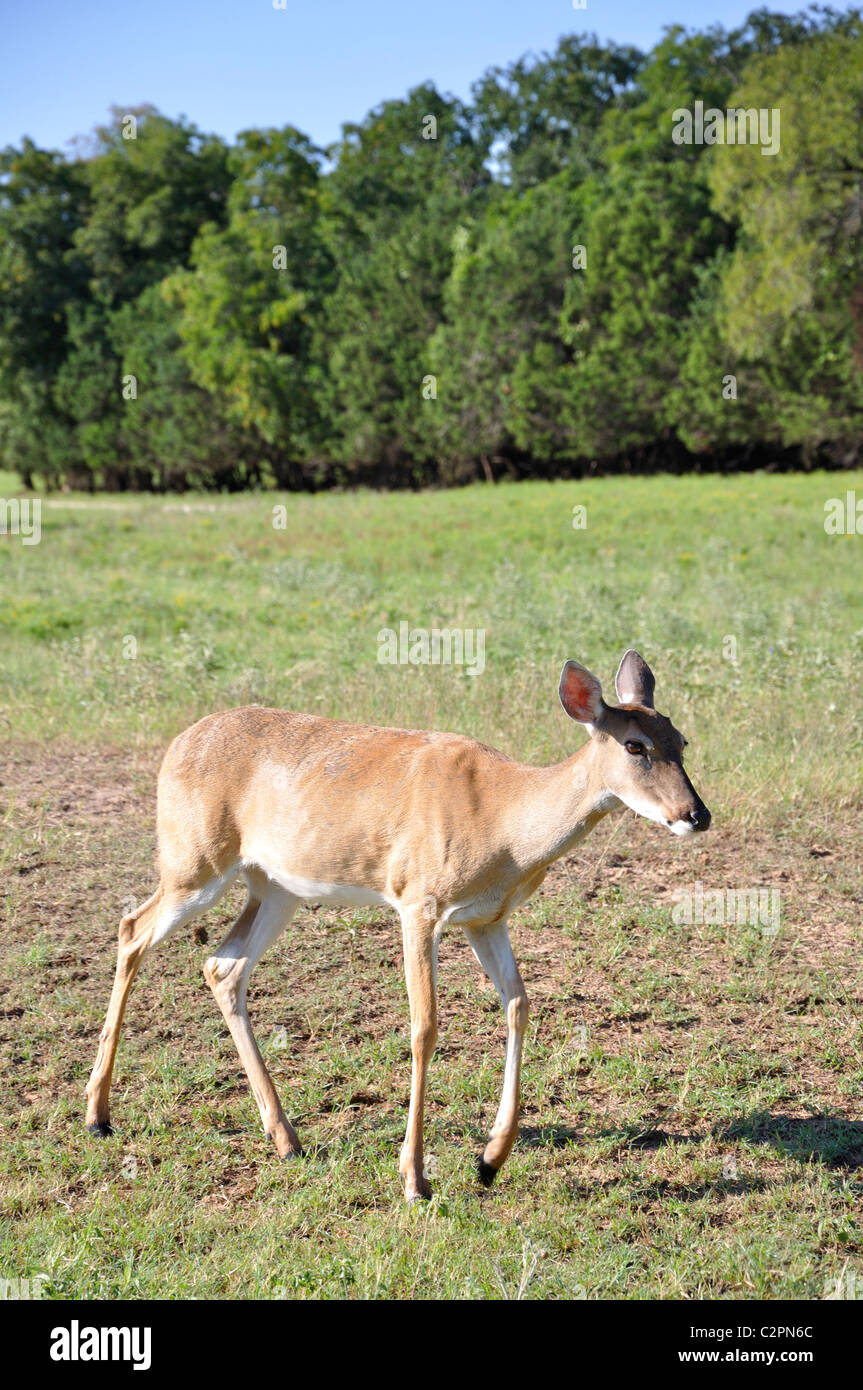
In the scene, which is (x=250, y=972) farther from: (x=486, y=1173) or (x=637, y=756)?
(x=637, y=756)

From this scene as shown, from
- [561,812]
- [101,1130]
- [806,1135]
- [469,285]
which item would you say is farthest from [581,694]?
[469,285]

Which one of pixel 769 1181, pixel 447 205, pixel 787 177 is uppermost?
pixel 447 205

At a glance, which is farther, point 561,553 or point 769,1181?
point 561,553

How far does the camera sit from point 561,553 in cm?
2119

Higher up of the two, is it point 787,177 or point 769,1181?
point 787,177

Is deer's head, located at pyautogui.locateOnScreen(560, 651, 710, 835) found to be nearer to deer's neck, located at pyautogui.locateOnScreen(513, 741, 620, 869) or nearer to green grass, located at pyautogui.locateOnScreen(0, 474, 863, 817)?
deer's neck, located at pyautogui.locateOnScreen(513, 741, 620, 869)

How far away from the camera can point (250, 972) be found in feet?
15.9

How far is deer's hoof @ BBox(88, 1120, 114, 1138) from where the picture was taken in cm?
459

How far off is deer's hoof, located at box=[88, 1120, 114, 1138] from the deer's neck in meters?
1.85

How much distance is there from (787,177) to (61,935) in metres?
26.2

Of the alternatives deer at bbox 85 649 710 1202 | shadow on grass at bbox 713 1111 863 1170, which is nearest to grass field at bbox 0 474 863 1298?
shadow on grass at bbox 713 1111 863 1170

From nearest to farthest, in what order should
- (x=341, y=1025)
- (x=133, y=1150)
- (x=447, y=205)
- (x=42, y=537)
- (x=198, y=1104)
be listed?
1. (x=133, y=1150)
2. (x=198, y=1104)
3. (x=341, y=1025)
4. (x=42, y=537)
5. (x=447, y=205)
